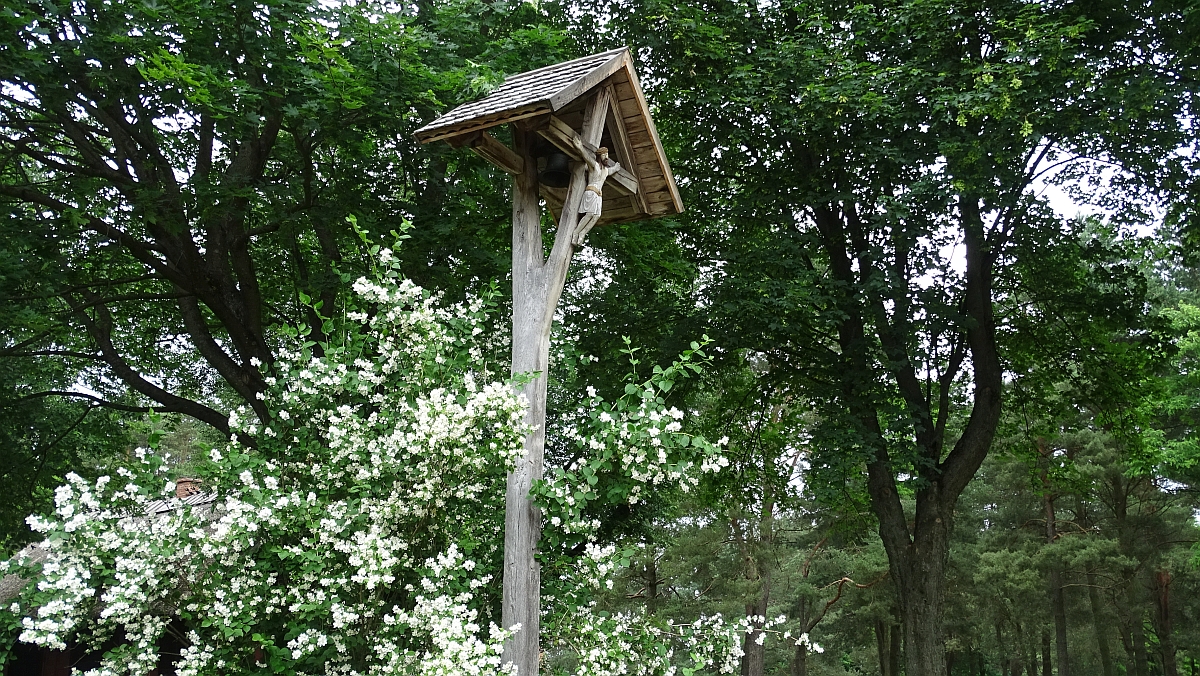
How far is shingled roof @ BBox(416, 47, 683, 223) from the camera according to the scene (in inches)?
172

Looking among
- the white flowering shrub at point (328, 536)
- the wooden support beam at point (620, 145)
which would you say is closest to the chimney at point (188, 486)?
the white flowering shrub at point (328, 536)

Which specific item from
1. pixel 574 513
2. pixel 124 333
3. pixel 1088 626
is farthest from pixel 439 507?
pixel 1088 626

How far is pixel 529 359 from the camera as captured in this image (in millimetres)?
4504

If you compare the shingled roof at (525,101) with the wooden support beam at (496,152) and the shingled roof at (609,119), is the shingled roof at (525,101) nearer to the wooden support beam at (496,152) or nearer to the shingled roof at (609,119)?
the shingled roof at (609,119)

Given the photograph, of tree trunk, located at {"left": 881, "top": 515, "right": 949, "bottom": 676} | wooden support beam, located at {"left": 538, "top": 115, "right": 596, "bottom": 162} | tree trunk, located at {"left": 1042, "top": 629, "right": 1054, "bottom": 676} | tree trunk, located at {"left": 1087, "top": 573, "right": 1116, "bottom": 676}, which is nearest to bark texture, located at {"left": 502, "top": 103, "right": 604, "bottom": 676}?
wooden support beam, located at {"left": 538, "top": 115, "right": 596, "bottom": 162}

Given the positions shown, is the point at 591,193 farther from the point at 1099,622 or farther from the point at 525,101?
the point at 1099,622

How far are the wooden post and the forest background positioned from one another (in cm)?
85

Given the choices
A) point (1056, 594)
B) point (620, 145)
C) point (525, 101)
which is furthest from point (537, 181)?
point (1056, 594)

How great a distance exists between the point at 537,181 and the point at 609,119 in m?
0.70

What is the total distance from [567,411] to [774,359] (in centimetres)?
464

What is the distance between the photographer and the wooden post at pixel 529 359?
425cm

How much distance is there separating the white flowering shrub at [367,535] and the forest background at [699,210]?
106cm

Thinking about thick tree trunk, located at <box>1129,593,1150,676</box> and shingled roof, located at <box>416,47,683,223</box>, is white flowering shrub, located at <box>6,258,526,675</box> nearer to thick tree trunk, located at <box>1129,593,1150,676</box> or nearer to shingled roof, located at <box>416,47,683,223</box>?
shingled roof, located at <box>416,47,683,223</box>

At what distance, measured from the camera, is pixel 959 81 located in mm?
7969
